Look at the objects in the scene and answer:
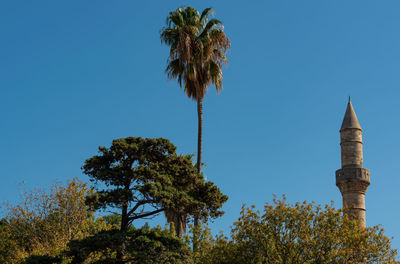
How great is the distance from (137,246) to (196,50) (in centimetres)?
1490

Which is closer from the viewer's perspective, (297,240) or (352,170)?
(297,240)

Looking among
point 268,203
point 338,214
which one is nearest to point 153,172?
point 268,203

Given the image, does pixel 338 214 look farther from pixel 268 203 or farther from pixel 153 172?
pixel 153 172

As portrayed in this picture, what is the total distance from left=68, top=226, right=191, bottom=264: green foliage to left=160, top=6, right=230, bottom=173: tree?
10676mm

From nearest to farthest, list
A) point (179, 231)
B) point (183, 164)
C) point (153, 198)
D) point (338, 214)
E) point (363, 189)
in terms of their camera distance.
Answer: point (153, 198) < point (183, 164) < point (338, 214) < point (179, 231) < point (363, 189)

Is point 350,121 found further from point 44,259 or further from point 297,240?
point 44,259

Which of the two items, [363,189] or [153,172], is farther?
[363,189]

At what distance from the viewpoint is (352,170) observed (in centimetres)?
4259

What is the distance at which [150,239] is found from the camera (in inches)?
902

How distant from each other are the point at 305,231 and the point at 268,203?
7.10 feet

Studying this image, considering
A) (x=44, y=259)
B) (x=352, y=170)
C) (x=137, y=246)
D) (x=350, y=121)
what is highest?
(x=350, y=121)

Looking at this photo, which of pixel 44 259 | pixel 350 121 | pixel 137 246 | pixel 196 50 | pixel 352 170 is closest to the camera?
pixel 137 246

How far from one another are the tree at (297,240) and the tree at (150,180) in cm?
220

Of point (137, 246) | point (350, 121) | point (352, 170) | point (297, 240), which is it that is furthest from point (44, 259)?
point (350, 121)
